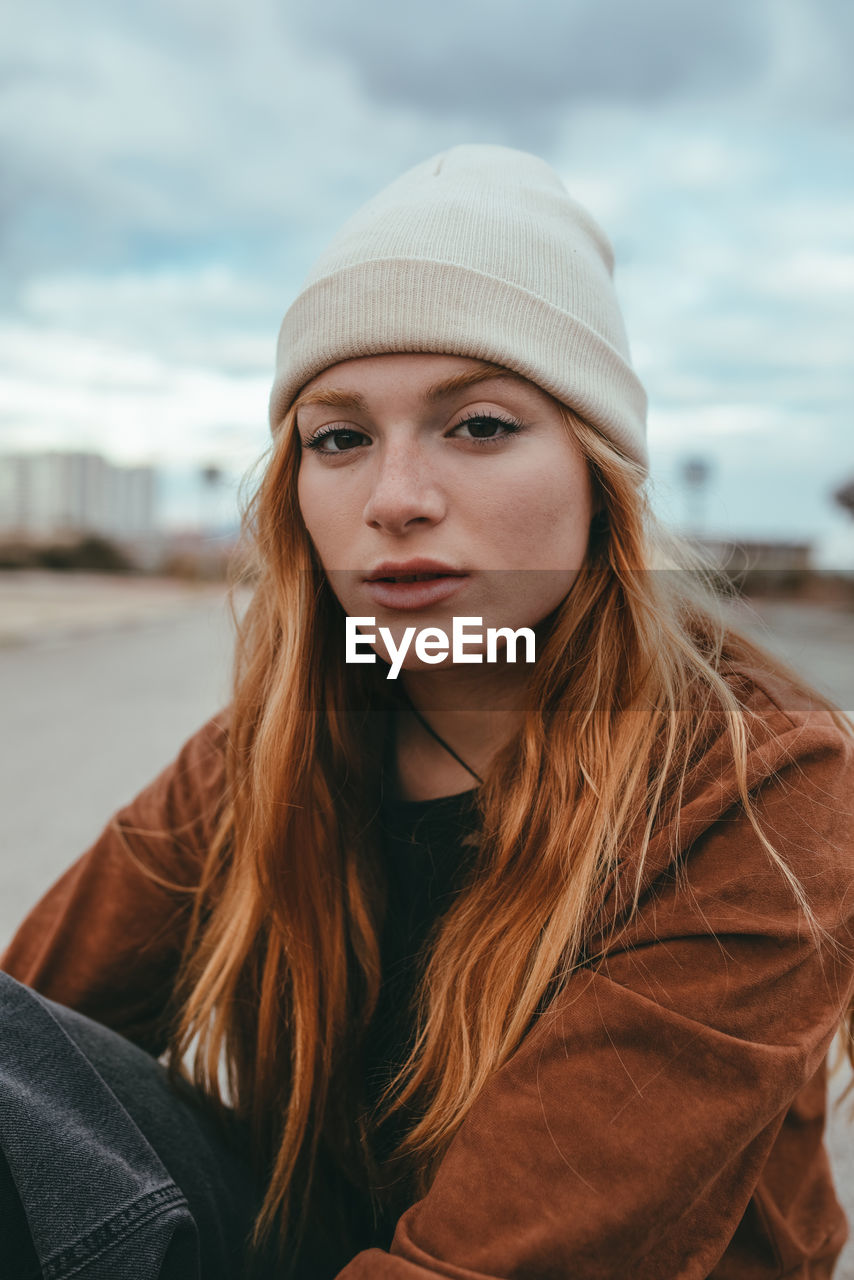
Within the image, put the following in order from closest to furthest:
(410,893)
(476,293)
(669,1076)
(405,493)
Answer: (669,1076)
(405,493)
(476,293)
(410,893)

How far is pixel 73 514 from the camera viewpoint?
195ft

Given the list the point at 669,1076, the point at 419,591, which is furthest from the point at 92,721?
the point at 669,1076

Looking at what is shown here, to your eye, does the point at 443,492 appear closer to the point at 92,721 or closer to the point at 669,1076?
the point at 669,1076

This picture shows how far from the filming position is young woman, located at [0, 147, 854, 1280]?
1.12 m

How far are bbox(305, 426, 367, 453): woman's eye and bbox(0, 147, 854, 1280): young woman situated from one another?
0.01 metres

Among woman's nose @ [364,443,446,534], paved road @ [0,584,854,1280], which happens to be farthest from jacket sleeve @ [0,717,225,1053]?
Result: woman's nose @ [364,443,446,534]

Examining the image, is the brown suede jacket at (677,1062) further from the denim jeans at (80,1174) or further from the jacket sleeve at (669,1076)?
the denim jeans at (80,1174)

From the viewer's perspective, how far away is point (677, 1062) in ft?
3.61

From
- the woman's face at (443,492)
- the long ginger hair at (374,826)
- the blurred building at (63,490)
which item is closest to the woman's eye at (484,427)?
the woman's face at (443,492)

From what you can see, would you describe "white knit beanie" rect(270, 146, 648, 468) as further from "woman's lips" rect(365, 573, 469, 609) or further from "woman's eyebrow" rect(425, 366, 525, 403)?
"woman's lips" rect(365, 573, 469, 609)

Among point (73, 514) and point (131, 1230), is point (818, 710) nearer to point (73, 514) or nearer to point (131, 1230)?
point (131, 1230)

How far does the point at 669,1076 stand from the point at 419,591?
0.70 meters

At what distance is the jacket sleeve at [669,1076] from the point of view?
107 centimetres

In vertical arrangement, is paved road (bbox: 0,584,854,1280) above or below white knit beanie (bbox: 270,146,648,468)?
below
